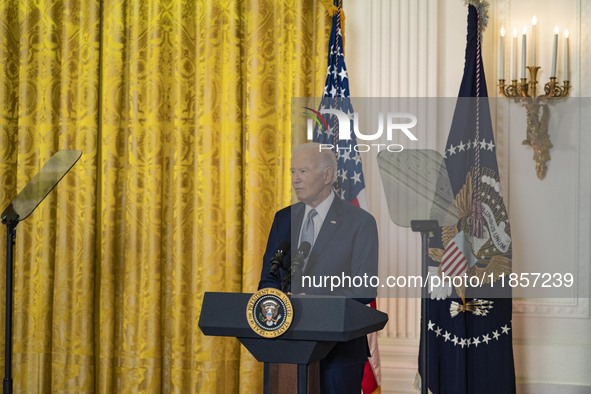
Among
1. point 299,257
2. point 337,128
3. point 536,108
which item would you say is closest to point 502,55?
point 536,108

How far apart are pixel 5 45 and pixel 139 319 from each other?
2075 millimetres

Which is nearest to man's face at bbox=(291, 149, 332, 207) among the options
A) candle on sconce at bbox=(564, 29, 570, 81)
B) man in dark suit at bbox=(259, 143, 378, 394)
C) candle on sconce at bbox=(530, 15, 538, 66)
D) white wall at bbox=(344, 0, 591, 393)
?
man in dark suit at bbox=(259, 143, 378, 394)

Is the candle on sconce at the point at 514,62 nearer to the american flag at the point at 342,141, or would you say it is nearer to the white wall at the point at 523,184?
the white wall at the point at 523,184

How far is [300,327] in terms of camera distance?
2.88 metres

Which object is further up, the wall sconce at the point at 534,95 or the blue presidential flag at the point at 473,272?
the wall sconce at the point at 534,95

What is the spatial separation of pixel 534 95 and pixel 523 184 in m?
0.55

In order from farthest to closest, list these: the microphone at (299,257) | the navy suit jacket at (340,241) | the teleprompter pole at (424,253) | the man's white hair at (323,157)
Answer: the man's white hair at (323,157)
the navy suit jacket at (340,241)
the teleprompter pole at (424,253)
the microphone at (299,257)

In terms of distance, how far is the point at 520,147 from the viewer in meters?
5.04

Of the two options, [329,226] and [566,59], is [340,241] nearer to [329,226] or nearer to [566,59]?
[329,226]

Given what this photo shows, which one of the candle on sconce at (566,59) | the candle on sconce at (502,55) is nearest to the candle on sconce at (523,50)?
the candle on sconce at (502,55)

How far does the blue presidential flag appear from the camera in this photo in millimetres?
4742

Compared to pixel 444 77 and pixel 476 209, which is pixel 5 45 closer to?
pixel 444 77

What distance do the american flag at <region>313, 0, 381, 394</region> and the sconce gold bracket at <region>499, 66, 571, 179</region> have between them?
3.19ft

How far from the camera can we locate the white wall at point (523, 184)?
4996mm
